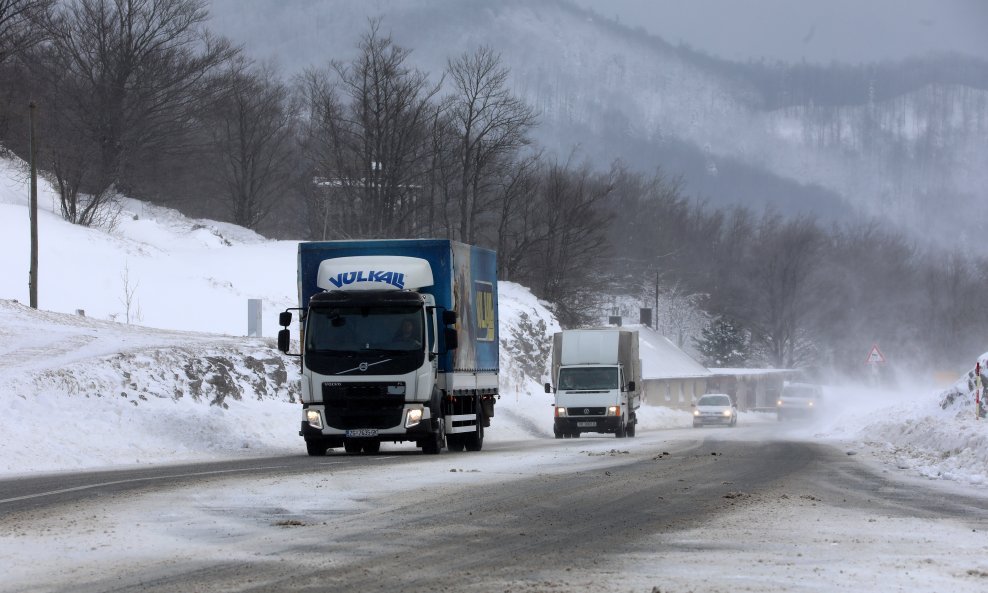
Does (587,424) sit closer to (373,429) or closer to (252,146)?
(373,429)

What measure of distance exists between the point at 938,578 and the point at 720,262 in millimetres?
137027

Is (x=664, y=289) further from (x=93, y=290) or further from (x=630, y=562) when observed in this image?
(x=630, y=562)

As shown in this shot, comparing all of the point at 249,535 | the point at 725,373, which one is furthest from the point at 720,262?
the point at 249,535

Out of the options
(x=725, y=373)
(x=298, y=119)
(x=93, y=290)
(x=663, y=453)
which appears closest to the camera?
(x=663, y=453)

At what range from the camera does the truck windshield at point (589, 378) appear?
40.4 m

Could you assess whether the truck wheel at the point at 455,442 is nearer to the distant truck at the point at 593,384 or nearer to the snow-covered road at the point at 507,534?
the snow-covered road at the point at 507,534

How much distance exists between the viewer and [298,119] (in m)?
108

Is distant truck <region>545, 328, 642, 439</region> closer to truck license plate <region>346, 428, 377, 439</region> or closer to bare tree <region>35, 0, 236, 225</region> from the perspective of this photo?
truck license plate <region>346, 428, 377, 439</region>

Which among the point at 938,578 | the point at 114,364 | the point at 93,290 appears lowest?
the point at 938,578

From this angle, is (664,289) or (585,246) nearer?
(585,246)

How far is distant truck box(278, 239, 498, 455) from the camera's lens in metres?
23.9

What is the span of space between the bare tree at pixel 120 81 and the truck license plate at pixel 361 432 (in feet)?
169

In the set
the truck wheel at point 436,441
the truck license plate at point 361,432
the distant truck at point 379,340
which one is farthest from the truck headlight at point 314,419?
the truck wheel at point 436,441

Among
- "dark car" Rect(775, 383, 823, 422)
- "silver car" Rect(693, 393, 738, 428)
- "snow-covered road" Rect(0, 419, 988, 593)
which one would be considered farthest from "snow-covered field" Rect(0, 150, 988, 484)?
"dark car" Rect(775, 383, 823, 422)
